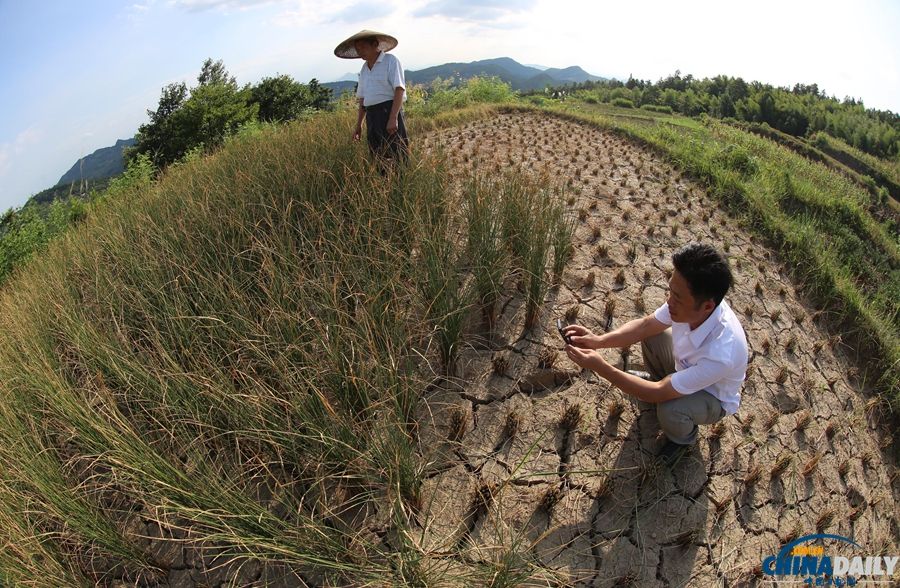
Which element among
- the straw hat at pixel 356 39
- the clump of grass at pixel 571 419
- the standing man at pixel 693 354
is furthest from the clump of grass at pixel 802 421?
the straw hat at pixel 356 39

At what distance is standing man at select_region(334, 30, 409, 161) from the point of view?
423cm

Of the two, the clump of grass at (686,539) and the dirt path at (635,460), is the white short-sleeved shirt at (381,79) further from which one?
the clump of grass at (686,539)

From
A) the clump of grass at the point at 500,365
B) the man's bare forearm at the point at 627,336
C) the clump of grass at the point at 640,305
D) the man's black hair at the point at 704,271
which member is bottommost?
the clump of grass at the point at 640,305

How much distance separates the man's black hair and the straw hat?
12.5 ft

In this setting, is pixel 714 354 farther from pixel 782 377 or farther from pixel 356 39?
pixel 356 39

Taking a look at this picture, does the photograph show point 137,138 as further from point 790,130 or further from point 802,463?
point 790,130

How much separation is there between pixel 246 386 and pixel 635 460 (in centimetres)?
218

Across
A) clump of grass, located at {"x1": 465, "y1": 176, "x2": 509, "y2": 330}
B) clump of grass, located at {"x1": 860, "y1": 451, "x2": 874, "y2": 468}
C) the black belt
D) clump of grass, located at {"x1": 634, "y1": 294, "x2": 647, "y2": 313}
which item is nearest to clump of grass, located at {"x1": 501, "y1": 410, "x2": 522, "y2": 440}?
clump of grass, located at {"x1": 465, "y1": 176, "x2": 509, "y2": 330}

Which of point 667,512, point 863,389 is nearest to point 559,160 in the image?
point 863,389

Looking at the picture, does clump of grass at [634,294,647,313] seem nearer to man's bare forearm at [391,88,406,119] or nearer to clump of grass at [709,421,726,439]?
clump of grass at [709,421,726,439]

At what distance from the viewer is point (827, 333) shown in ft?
15.0

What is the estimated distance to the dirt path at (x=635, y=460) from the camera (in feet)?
6.89

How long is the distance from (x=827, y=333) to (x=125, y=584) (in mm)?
6265

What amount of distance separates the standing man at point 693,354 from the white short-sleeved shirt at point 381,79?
3.19m
